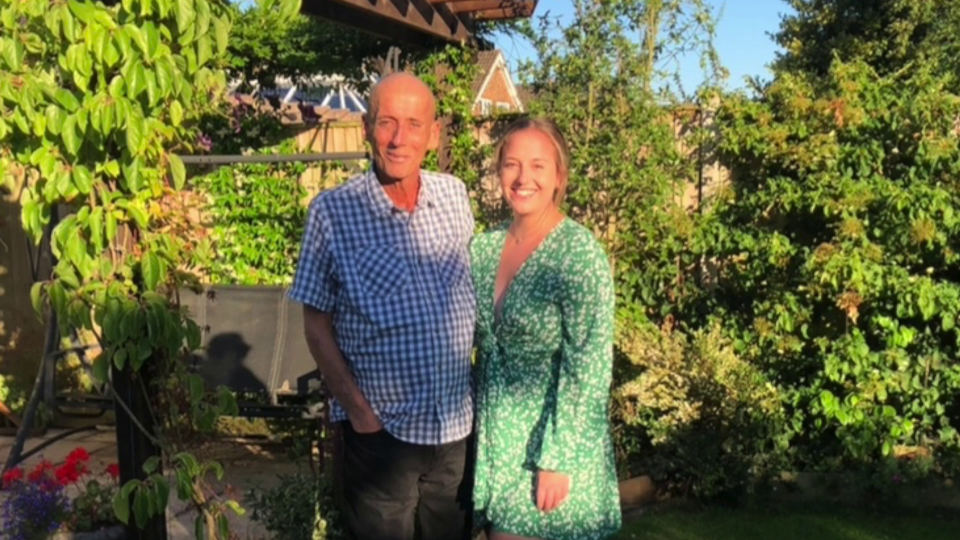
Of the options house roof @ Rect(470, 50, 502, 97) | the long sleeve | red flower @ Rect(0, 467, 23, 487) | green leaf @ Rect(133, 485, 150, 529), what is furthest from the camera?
house roof @ Rect(470, 50, 502, 97)

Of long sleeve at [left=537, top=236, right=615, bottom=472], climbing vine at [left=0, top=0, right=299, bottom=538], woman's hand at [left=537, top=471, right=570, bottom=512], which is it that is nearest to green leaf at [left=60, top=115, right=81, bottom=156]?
climbing vine at [left=0, top=0, right=299, bottom=538]

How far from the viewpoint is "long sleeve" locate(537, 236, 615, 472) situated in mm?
2584

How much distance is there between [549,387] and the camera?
2.68 metres

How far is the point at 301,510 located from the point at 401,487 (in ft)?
3.17

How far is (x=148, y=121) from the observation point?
2900 mm

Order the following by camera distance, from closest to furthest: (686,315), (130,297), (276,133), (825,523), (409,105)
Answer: (409,105), (130,297), (825,523), (686,315), (276,133)

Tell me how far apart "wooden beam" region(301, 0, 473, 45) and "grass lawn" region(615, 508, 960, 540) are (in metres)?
2.77

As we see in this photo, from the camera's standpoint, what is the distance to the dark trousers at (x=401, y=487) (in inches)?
110

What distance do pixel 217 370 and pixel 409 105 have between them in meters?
3.92

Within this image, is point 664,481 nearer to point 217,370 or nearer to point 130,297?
point 217,370

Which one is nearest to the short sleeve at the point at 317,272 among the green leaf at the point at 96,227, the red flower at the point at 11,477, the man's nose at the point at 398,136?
the man's nose at the point at 398,136

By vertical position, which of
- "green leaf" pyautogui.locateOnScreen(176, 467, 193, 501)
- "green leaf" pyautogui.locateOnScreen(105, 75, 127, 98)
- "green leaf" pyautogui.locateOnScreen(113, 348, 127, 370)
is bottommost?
"green leaf" pyautogui.locateOnScreen(176, 467, 193, 501)

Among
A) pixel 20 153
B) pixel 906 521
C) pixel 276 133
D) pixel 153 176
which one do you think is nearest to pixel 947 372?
pixel 906 521

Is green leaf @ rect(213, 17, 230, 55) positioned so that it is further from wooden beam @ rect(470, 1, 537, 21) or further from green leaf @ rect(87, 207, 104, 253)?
wooden beam @ rect(470, 1, 537, 21)
